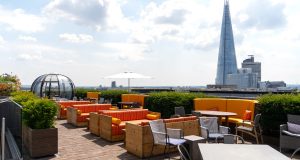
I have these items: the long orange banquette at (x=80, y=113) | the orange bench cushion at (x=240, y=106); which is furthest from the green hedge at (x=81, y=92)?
the orange bench cushion at (x=240, y=106)

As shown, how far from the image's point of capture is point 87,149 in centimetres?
720

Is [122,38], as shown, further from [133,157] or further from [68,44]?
[133,157]

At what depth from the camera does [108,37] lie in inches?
599

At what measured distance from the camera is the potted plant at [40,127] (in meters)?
6.35

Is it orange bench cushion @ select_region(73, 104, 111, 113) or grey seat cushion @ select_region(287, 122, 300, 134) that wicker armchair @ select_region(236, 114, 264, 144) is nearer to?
grey seat cushion @ select_region(287, 122, 300, 134)

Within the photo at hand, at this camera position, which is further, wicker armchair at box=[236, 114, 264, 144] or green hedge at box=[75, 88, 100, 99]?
green hedge at box=[75, 88, 100, 99]

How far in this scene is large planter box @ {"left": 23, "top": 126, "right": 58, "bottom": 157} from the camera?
20.7 feet

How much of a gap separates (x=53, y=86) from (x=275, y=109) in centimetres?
1729

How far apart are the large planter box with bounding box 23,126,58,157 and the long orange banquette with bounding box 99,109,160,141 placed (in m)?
1.90

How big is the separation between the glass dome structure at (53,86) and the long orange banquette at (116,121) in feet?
42.1

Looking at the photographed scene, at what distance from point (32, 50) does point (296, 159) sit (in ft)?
52.1

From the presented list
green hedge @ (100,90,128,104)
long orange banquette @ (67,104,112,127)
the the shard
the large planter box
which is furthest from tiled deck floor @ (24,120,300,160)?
the the shard

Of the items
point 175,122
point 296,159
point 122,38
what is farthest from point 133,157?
point 122,38

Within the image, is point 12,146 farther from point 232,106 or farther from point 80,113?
point 232,106
